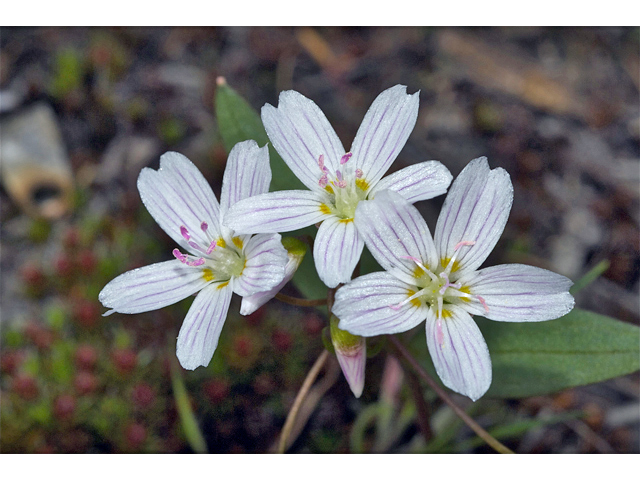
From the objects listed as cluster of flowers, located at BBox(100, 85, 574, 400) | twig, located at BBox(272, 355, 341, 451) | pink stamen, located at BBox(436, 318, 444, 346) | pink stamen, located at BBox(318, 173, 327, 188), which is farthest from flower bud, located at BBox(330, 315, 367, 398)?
twig, located at BBox(272, 355, 341, 451)

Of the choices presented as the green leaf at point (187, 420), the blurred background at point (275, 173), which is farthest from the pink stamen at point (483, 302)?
the green leaf at point (187, 420)

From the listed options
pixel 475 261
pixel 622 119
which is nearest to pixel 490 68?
pixel 622 119

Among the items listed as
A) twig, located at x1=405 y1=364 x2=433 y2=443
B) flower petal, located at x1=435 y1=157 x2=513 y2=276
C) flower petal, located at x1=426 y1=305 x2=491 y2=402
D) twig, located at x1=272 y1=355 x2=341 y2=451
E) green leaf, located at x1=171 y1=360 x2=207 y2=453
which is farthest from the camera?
twig, located at x1=272 y1=355 x2=341 y2=451

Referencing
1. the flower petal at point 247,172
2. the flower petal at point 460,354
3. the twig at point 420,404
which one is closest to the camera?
the flower petal at point 460,354

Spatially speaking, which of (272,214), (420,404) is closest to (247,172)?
(272,214)

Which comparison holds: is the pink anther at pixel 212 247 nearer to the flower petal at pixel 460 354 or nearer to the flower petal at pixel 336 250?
the flower petal at pixel 336 250

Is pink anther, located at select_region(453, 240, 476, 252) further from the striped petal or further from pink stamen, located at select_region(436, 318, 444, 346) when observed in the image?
the striped petal

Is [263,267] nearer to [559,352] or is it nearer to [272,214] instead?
[272,214]
